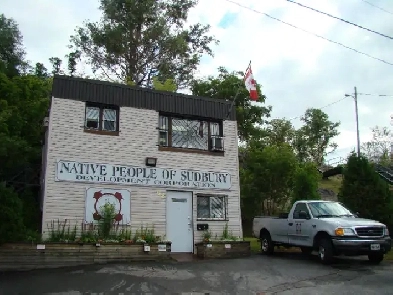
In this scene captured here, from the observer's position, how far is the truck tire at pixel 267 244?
594 inches

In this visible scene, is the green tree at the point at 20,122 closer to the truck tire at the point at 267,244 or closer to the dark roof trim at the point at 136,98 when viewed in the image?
the dark roof trim at the point at 136,98

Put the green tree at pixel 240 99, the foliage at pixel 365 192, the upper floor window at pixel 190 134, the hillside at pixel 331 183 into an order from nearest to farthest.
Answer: the upper floor window at pixel 190 134 → the foliage at pixel 365 192 → the green tree at pixel 240 99 → the hillside at pixel 331 183

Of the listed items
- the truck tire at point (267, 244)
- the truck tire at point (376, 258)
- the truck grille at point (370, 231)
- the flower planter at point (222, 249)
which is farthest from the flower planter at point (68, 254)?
the truck tire at point (376, 258)

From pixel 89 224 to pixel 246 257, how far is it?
17.6 ft

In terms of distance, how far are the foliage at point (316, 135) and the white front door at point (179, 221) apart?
38.8m

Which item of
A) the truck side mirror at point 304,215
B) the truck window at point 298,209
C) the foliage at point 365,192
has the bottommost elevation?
the truck side mirror at point 304,215

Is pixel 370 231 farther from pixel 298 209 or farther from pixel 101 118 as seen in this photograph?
pixel 101 118

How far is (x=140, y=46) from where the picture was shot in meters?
31.9

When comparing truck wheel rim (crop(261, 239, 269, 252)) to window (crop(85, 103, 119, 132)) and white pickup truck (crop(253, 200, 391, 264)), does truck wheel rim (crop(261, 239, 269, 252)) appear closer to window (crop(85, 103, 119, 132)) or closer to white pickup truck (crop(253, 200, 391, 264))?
white pickup truck (crop(253, 200, 391, 264))

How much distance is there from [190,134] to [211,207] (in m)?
2.88

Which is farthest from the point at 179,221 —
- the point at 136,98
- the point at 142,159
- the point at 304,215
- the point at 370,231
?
the point at 370,231

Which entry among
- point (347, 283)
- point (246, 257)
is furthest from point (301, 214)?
point (347, 283)

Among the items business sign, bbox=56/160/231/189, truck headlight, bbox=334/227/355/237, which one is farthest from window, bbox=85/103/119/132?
truck headlight, bbox=334/227/355/237

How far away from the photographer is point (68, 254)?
11805 millimetres
